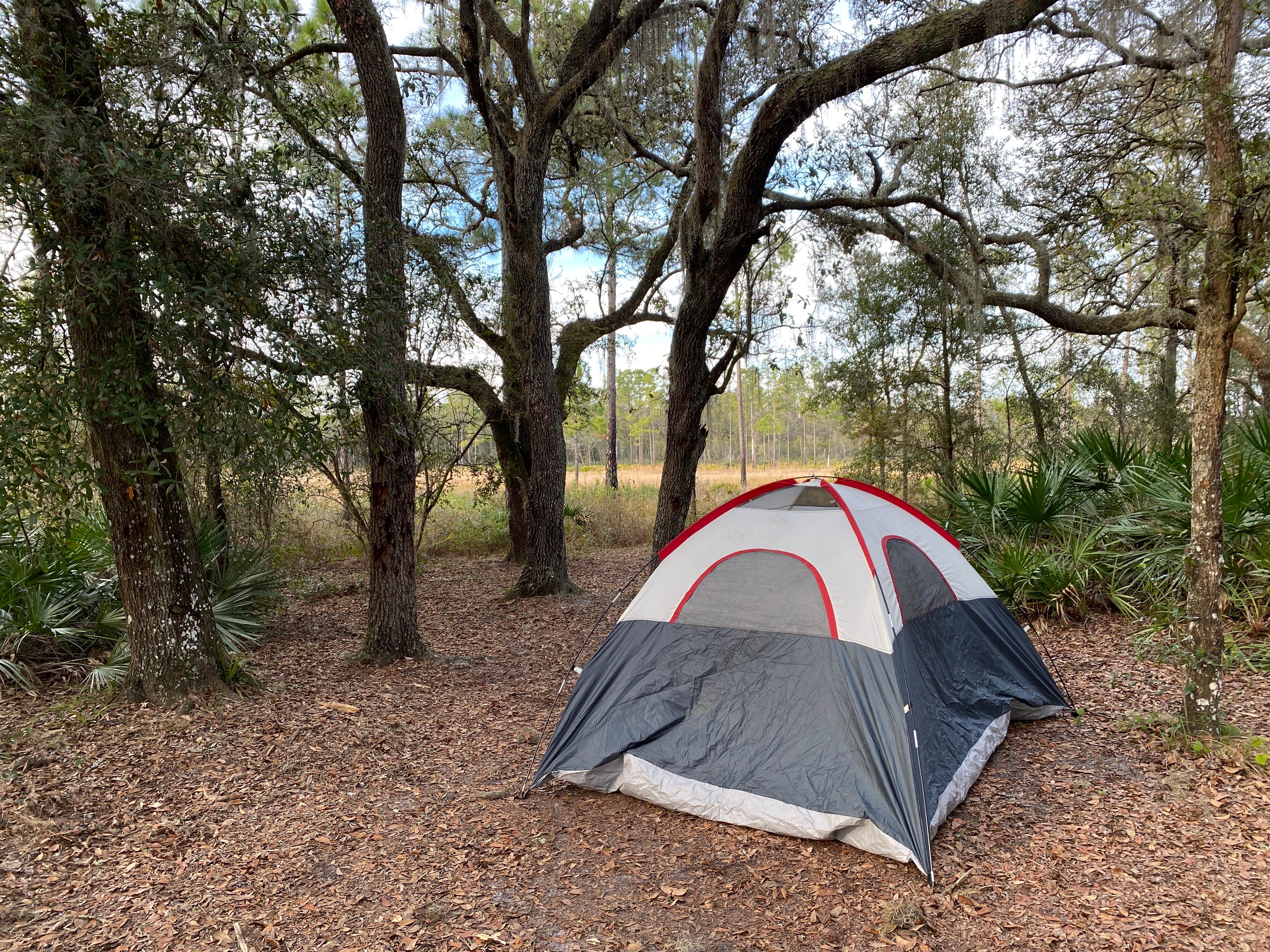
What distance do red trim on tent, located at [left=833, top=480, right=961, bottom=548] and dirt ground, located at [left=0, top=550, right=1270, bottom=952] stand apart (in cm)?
138

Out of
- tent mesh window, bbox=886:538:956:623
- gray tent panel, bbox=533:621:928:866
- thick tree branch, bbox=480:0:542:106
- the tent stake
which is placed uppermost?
thick tree branch, bbox=480:0:542:106

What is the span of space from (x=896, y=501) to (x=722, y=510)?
1.23 meters

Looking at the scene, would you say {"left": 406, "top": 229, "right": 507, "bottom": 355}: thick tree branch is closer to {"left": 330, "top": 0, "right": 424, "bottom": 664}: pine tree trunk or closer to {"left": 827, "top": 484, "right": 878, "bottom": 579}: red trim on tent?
{"left": 330, "top": 0, "right": 424, "bottom": 664}: pine tree trunk

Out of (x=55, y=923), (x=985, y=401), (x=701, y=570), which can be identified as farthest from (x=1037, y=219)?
(x=55, y=923)

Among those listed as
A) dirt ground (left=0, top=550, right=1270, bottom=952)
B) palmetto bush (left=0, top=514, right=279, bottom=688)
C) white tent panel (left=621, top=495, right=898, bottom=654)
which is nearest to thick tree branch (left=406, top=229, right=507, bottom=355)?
palmetto bush (left=0, top=514, right=279, bottom=688)

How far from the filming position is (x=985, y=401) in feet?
41.5

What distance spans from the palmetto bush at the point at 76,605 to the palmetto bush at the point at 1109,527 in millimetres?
7212

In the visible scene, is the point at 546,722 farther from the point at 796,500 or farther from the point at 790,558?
the point at 796,500

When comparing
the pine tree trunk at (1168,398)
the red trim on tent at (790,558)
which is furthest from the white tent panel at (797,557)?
the pine tree trunk at (1168,398)

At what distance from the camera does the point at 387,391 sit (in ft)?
16.9

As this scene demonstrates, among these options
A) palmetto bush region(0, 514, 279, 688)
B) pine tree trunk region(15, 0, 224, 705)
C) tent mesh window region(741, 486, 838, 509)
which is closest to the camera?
pine tree trunk region(15, 0, 224, 705)

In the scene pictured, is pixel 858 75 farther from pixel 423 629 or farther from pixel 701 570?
pixel 423 629

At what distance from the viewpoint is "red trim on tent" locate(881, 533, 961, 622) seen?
380 centimetres

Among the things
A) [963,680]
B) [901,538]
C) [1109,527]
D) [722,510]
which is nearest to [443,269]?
[722,510]
